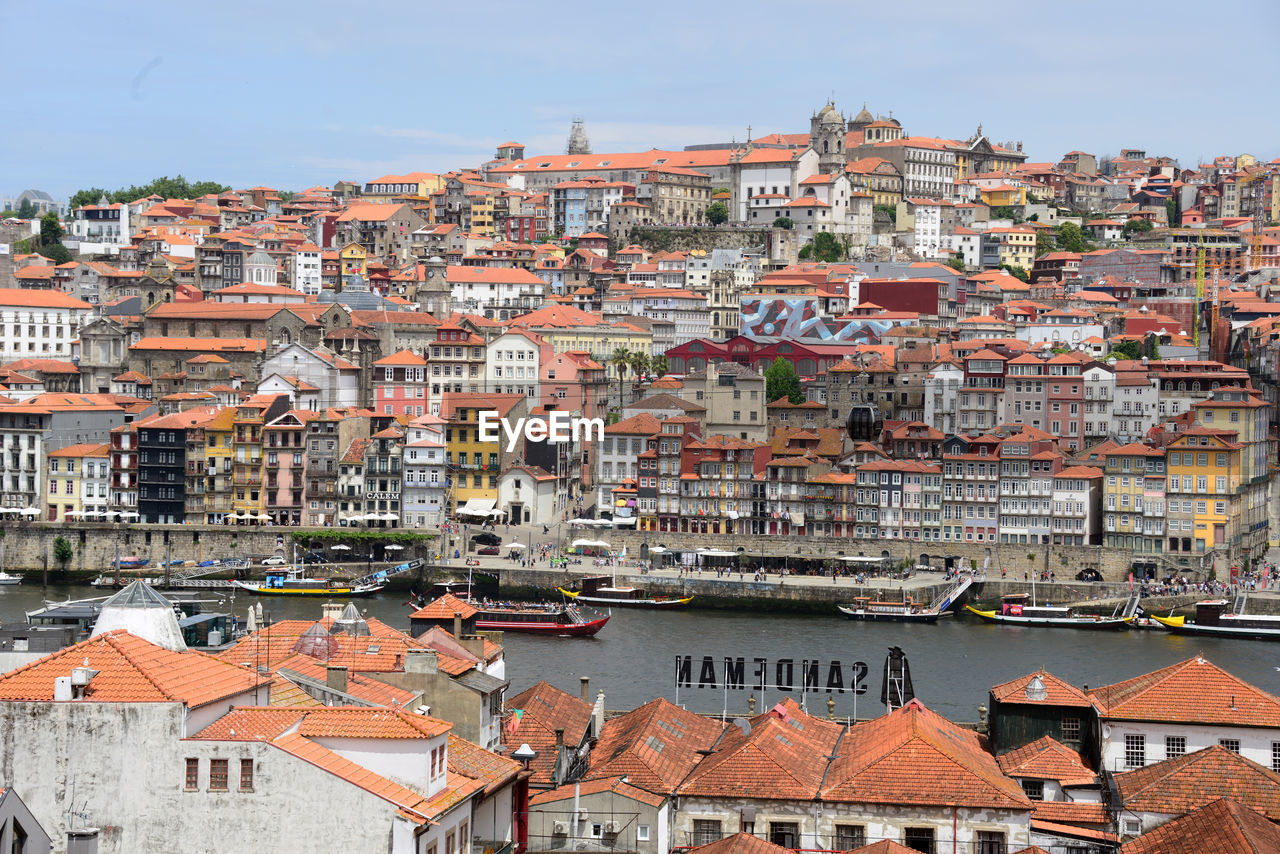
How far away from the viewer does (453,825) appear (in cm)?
1641

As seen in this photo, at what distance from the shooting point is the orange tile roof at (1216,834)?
18516 mm

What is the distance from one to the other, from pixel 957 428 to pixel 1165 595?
582 inches

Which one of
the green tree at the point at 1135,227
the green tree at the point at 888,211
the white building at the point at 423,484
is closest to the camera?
the white building at the point at 423,484

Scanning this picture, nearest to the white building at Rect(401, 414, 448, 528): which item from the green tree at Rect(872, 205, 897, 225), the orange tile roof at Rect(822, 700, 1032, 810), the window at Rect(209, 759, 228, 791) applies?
the orange tile roof at Rect(822, 700, 1032, 810)

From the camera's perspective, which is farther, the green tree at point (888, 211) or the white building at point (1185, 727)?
the green tree at point (888, 211)

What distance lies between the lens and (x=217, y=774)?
15578mm

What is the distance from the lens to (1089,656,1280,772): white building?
76.5 ft

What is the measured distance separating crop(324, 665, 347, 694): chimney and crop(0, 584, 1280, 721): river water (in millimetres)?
18603

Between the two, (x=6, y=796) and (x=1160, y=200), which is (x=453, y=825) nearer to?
(x=6, y=796)

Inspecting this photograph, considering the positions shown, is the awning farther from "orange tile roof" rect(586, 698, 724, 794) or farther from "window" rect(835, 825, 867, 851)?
"window" rect(835, 825, 867, 851)

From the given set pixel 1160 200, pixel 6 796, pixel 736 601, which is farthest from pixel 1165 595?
pixel 1160 200

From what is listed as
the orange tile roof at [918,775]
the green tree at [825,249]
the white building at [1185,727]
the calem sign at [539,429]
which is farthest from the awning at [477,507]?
the white building at [1185,727]

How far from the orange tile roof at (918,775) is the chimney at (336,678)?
18.9 ft

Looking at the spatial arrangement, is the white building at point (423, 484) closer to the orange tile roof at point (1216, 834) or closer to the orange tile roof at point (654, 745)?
the orange tile roof at point (654, 745)
